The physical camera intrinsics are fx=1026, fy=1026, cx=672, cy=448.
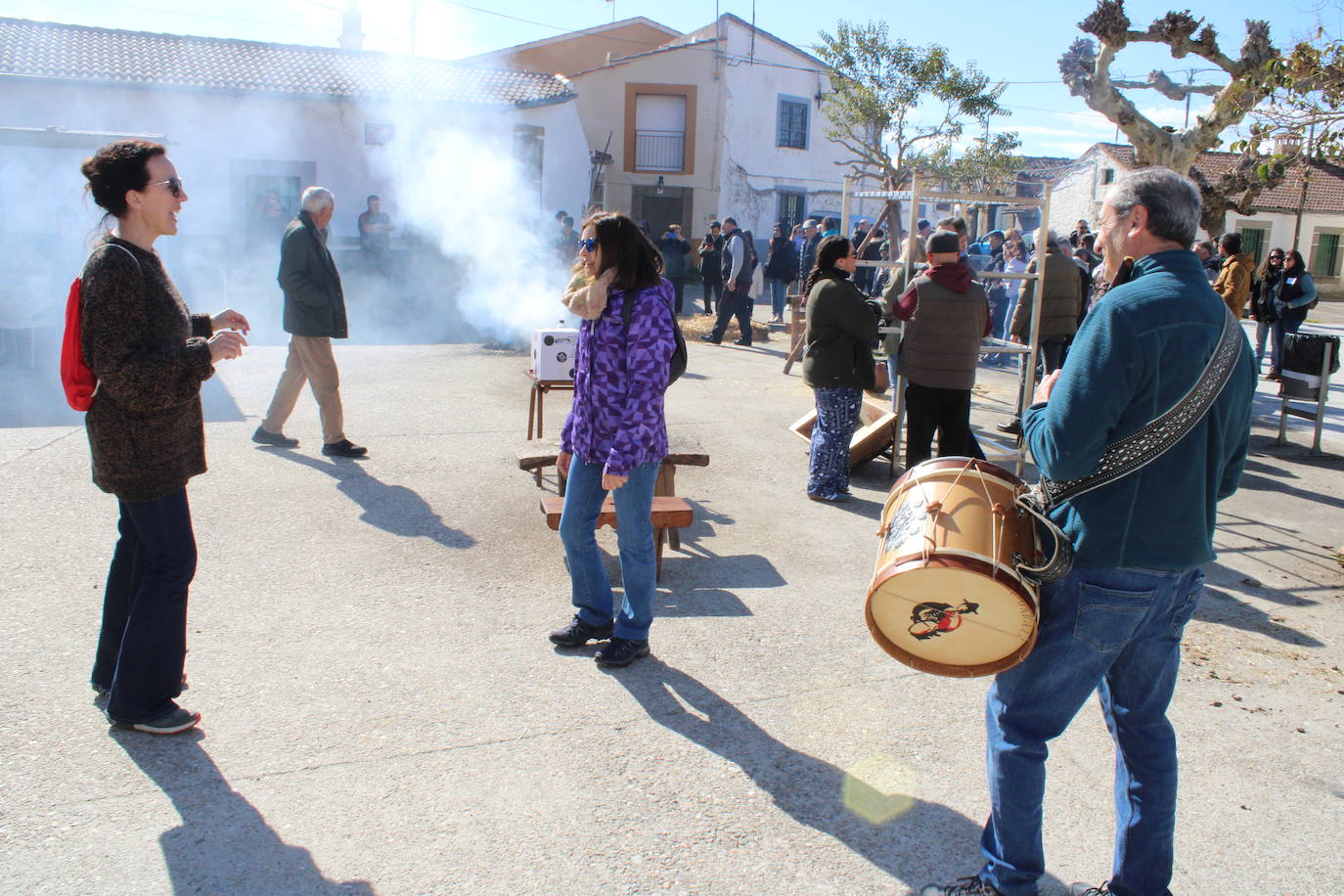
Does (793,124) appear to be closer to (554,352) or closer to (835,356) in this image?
(554,352)

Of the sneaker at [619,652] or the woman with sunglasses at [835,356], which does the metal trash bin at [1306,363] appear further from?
the sneaker at [619,652]

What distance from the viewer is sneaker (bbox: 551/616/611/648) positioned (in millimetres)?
4047

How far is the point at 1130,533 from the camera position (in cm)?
225

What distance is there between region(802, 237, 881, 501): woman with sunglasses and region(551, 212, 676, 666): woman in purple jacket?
255 centimetres

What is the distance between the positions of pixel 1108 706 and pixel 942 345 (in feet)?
12.9

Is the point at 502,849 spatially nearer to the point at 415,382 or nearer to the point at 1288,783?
the point at 1288,783

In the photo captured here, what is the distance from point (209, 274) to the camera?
47.0 ft

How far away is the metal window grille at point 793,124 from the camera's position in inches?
1201

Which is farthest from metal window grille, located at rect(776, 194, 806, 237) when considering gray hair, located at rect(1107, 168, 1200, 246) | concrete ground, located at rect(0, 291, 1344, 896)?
gray hair, located at rect(1107, 168, 1200, 246)

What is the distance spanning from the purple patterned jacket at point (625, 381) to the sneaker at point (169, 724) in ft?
5.13

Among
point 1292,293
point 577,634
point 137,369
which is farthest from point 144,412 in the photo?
point 1292,293

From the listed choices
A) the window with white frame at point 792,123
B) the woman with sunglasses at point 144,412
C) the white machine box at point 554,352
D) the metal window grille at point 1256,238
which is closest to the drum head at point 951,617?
the woman with sunglasses at point 144,412

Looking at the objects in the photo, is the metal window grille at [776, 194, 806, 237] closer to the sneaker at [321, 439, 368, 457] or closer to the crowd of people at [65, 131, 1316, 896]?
the sneaker at [321, 439, 368, 457]

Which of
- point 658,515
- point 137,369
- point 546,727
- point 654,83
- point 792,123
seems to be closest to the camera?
point 137,369
